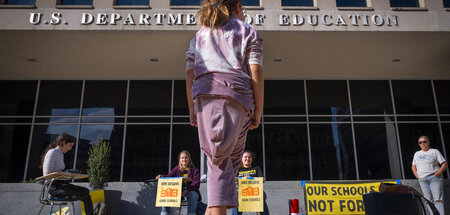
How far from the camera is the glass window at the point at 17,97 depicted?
1428cm

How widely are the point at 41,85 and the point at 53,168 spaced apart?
9.65m

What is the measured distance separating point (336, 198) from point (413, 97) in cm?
955

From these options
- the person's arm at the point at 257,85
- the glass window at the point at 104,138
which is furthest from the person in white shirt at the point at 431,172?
the glass window at the point at 104,138

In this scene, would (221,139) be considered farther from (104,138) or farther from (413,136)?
(413,136)

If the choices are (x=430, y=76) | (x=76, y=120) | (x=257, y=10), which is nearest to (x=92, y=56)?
(x=76, y=120)

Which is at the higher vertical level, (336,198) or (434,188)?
(434,188)

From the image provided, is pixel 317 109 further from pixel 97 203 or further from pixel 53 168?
pixel 53 168

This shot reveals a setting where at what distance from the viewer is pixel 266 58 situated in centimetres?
1242

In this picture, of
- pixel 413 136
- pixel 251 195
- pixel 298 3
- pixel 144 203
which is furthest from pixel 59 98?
pixel 413 136

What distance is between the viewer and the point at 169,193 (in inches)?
289

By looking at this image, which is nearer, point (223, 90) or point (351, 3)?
point (223, 90)

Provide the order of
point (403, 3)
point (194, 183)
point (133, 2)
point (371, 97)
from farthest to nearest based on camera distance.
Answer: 1. point (371, 97)
2. point (403, 3)
3. point (133, 2)
4. point (194, 183)

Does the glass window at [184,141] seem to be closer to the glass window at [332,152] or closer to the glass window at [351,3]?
the glass window at [332,152]

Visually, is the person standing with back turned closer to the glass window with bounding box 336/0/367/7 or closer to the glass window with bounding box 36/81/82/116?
the glass window with bounding box 336/0/367/7
